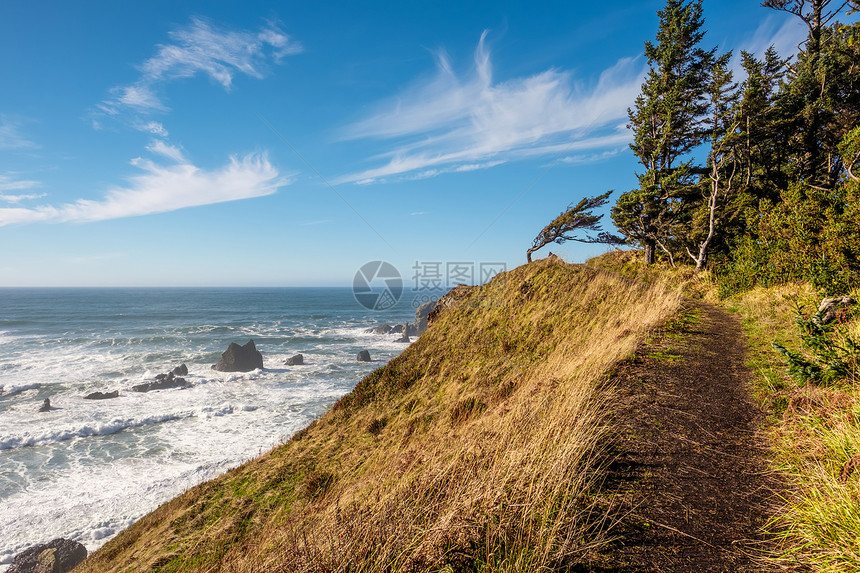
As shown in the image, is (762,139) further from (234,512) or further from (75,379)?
(75,379)

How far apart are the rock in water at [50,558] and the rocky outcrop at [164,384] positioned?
2101 cm

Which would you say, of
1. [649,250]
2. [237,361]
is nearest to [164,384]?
[237,361]

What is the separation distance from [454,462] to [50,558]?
624 inches

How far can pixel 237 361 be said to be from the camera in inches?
1453

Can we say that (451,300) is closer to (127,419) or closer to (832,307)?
(832,307)

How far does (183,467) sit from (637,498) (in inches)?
788

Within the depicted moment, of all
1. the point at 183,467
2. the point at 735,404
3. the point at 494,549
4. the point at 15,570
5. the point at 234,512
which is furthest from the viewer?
the point at 183,467

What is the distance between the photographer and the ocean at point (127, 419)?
13.9 metres

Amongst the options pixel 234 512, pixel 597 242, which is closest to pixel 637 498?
pixel 234 512

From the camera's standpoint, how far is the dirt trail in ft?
8.23

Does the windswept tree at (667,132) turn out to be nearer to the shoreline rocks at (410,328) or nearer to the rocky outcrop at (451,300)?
the rocky outcrop at (451,300)

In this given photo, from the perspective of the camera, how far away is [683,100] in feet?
70.2

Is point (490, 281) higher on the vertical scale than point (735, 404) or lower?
higher

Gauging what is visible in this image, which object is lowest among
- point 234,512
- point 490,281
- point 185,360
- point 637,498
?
point 185,360
